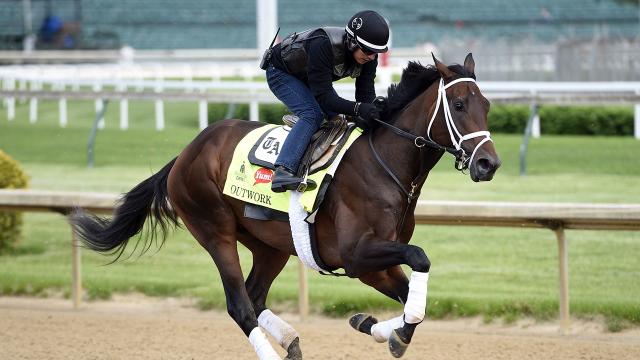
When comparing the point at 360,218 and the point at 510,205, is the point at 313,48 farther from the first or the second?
the point at 510,205

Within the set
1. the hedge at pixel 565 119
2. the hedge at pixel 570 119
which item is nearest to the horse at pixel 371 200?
the hedge at pixel 565 119

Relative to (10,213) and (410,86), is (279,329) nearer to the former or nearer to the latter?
(410,86)

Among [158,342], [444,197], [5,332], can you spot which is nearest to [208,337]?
[158,342]

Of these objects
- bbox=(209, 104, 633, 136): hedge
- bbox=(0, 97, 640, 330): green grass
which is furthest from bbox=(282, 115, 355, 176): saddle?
bbox=(209, 104, 633, 136): hedge

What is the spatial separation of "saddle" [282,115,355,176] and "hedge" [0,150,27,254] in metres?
4.74

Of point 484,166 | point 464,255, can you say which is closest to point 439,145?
point 484,166

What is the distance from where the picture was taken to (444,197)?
10953 mm

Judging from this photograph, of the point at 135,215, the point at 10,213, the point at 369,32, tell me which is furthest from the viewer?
the point at 10,213

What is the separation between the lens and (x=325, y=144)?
221 inches

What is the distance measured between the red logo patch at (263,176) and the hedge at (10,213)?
4.42 metres

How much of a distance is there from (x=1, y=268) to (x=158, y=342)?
3.06 m

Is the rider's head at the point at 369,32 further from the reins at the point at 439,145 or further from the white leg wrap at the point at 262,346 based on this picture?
the white leg wrap at the point at 262,346

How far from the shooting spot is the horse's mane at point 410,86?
17.7ft

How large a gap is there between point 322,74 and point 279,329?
1.44 metres
